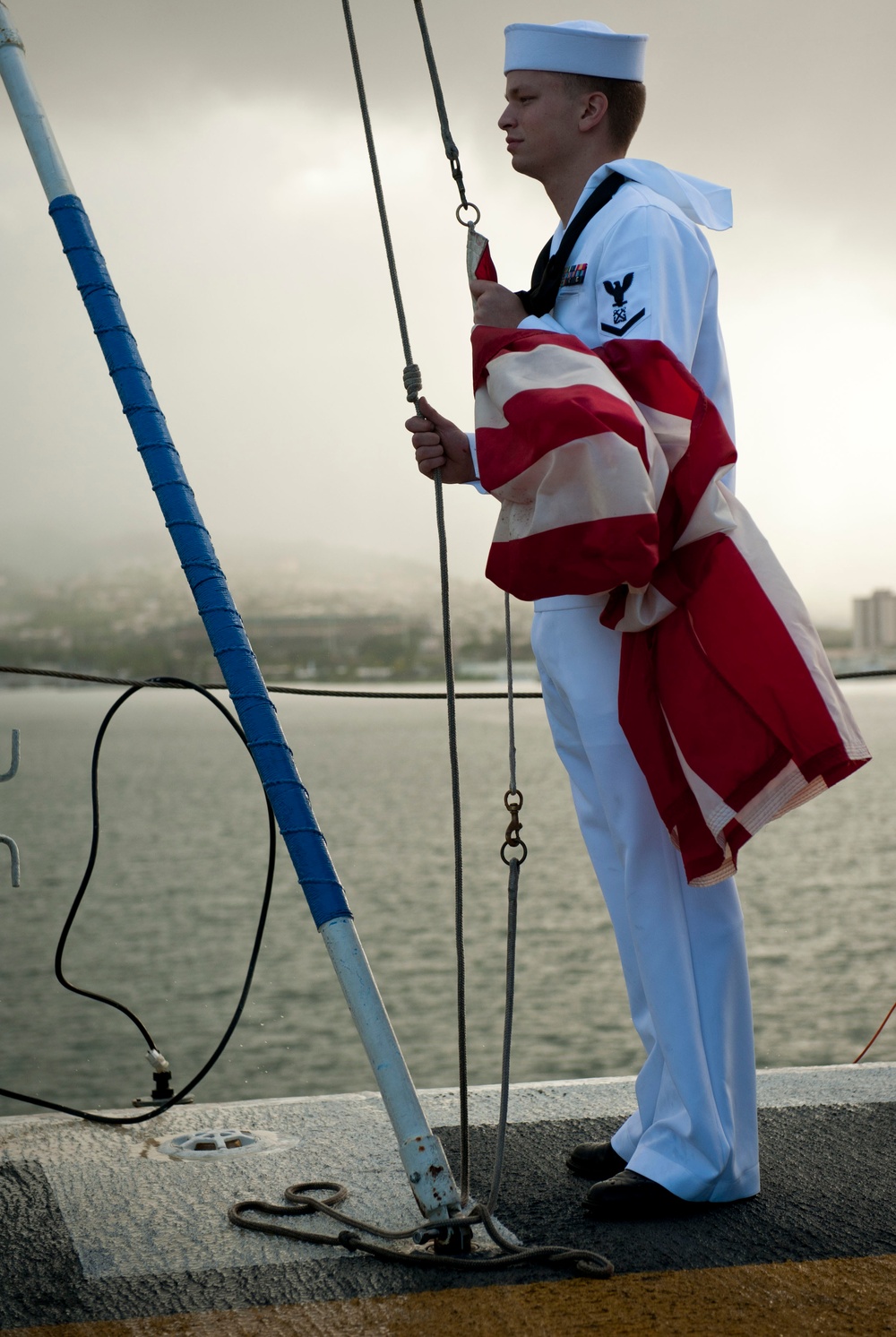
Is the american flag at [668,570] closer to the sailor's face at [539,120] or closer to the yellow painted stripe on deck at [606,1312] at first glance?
the sailor's face at [539,120]

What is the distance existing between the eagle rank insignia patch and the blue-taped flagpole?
0.65 metres

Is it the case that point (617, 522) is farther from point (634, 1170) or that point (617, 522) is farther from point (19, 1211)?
point (19, 1211)

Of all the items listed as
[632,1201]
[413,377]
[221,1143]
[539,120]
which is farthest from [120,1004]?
[539,120]

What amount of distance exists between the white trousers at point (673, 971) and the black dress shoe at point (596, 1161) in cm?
10

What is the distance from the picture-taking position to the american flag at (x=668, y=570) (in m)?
1.63

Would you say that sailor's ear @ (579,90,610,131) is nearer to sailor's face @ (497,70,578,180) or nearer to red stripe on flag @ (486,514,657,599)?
sailor's face @ (497,70,578,180)

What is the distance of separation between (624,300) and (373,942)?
102 ft

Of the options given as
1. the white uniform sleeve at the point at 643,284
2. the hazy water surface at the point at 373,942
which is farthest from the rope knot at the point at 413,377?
the hazy water surface at the point at 373,942

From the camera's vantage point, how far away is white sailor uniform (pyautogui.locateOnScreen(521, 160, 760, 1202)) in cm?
182

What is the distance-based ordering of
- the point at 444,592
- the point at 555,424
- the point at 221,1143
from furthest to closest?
the point at 221,1143, the point at 444,592, the point at 555,424

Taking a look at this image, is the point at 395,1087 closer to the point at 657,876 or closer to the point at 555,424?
the point at 657,876

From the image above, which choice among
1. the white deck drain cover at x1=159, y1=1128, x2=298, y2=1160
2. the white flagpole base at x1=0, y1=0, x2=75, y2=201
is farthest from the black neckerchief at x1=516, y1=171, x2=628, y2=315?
the white deck drain cover at x1=159, y1=1128, x2=298, y2=1160

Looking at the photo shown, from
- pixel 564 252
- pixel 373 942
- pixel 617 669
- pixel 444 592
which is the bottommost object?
pixel 373 942

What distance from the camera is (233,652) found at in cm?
181
